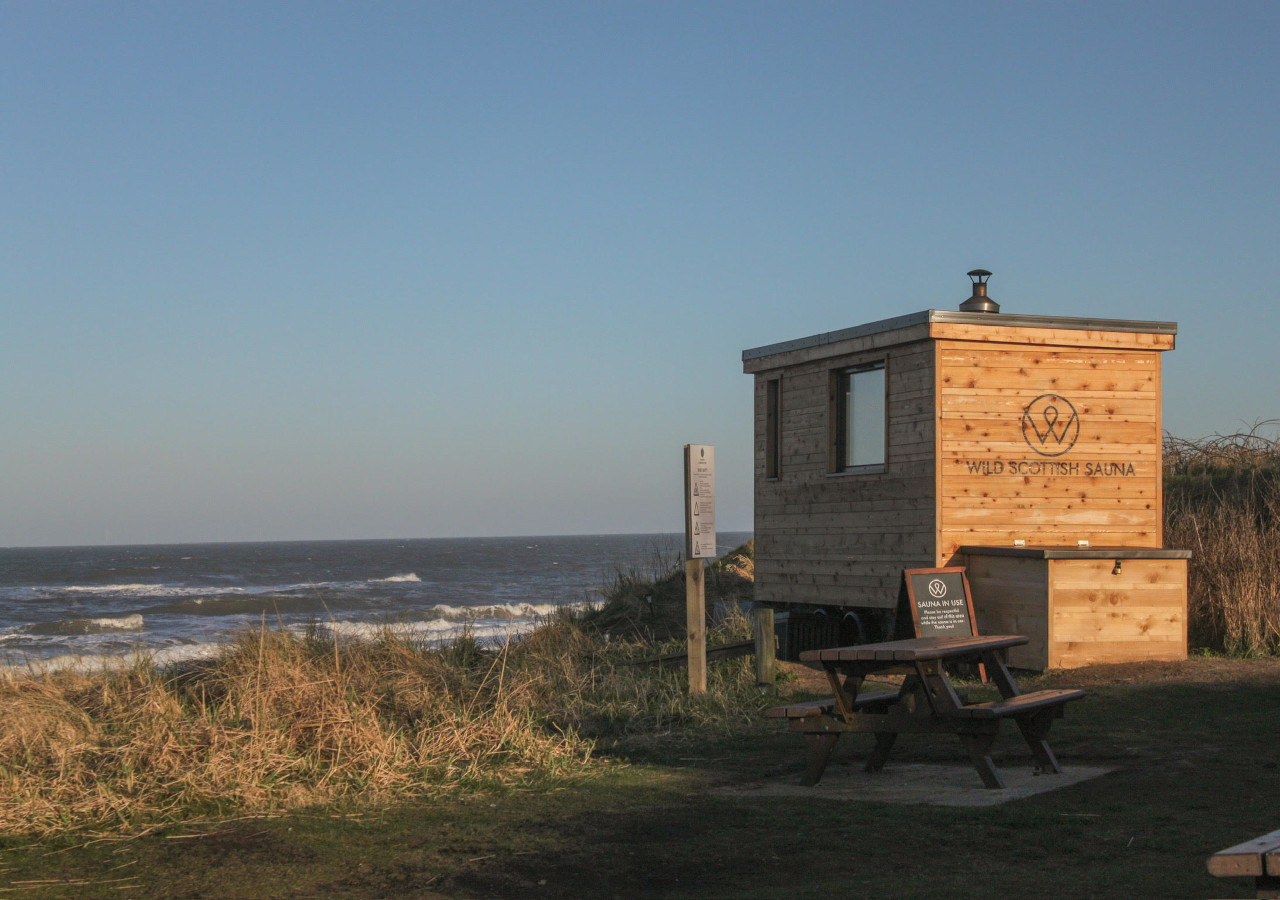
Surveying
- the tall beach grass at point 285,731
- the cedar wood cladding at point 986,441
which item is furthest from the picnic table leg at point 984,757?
the cedar wood cladding at point 986,441

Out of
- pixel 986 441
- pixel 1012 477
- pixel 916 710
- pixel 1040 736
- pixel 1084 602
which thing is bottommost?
pixel 1040 736

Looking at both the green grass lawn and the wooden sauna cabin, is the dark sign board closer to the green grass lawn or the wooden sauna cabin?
the wooden sauna cabin

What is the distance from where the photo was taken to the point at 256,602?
127 feet

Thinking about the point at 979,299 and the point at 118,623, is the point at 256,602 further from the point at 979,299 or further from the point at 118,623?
the point at 979,299

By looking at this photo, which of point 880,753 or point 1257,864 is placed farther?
point 880,753

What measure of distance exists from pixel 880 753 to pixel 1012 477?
552 cm

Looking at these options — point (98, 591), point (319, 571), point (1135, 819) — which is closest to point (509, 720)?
point (1135, 819)

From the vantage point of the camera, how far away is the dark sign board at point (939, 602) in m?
10.6

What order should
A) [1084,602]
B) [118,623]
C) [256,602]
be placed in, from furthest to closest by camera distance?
[256,602] → [118,623] → [1084,602]

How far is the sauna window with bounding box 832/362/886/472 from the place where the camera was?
12.8m

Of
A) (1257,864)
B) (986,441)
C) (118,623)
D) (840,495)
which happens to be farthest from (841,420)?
(118,623)

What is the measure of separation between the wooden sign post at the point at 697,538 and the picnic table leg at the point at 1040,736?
3.74 m

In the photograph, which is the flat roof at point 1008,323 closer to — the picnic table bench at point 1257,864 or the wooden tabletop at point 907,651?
the wooden tabletop at point 907,651

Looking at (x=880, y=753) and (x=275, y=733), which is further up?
(x=275, y=733)
